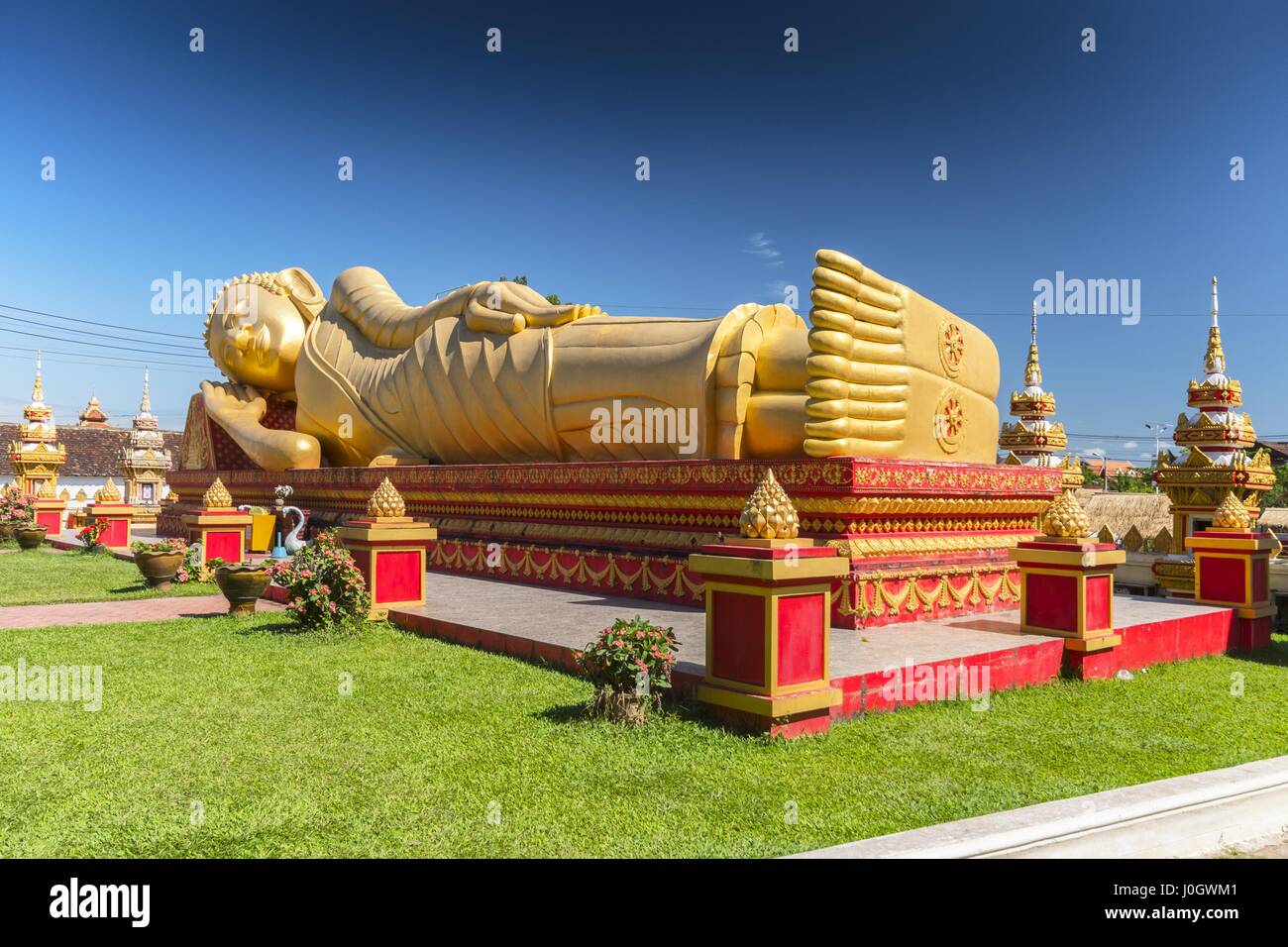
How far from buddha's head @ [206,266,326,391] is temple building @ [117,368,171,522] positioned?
37.4 feet

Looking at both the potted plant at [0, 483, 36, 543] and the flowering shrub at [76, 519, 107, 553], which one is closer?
the flowering shrub at [76, 519, 107, 553]

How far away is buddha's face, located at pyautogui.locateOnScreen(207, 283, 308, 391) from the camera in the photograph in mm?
18062

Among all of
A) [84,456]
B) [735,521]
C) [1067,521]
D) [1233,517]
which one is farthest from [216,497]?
[84,456]

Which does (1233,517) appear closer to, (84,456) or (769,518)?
(769,518)

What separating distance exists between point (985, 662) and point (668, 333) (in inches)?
233

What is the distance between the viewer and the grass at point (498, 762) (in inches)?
156

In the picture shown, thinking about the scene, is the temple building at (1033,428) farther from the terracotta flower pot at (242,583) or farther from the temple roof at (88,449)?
the temple roof at (88,449)

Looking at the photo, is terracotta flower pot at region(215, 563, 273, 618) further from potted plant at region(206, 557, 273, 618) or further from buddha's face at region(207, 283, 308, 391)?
buddha's face at region(207, 283, 308, 391)

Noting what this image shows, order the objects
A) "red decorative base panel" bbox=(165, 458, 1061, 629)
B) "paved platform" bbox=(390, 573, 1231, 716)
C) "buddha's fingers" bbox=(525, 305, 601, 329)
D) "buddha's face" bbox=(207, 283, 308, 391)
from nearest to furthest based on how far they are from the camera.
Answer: "paved platform" bbox=(390, 573, 1231, 716) < "red decorative base panel" bbox=(165, 458, 1061, 629) < "buddha's fingers" bbox=(525, 305, 601, 329) < "buddha's face" bbox=(207, 283, 308, 391)

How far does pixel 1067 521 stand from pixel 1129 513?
59.4ft

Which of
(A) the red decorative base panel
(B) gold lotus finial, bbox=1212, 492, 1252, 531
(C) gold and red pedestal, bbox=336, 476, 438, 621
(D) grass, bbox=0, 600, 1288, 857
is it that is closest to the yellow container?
(A) the red decorative base panel

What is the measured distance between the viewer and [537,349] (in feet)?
41.3

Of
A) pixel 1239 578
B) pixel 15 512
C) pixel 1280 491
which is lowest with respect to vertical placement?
pixel 1239 578

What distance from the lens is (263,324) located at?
59.3 ft
